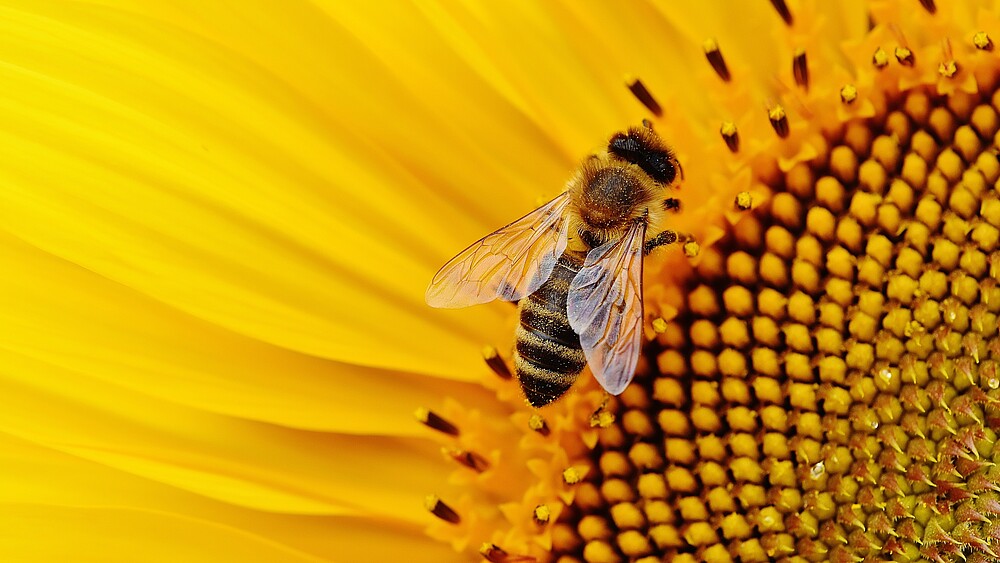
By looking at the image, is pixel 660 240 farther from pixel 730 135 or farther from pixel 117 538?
pixel 117 538

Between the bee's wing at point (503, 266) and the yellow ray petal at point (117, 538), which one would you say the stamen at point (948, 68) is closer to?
the bee's wing at point (503, 266)

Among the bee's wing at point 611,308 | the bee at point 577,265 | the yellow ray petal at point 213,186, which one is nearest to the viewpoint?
the bee's wing at point 611,308

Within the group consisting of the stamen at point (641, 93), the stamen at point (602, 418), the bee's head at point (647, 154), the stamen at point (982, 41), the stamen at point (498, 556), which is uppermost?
the stamen at point (641, 93)

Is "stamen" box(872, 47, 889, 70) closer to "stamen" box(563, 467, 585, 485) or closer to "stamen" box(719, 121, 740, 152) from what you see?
"stamen" box(719, 121, 740, 152)

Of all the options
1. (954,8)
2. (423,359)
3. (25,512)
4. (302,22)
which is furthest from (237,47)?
(954,8)

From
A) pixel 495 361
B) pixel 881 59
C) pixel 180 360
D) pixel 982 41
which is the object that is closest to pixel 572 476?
pixel 495 361

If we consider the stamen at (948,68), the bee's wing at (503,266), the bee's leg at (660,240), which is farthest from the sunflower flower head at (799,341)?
the bee's wing at (503,266)

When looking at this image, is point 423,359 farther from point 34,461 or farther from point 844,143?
point 844,143
